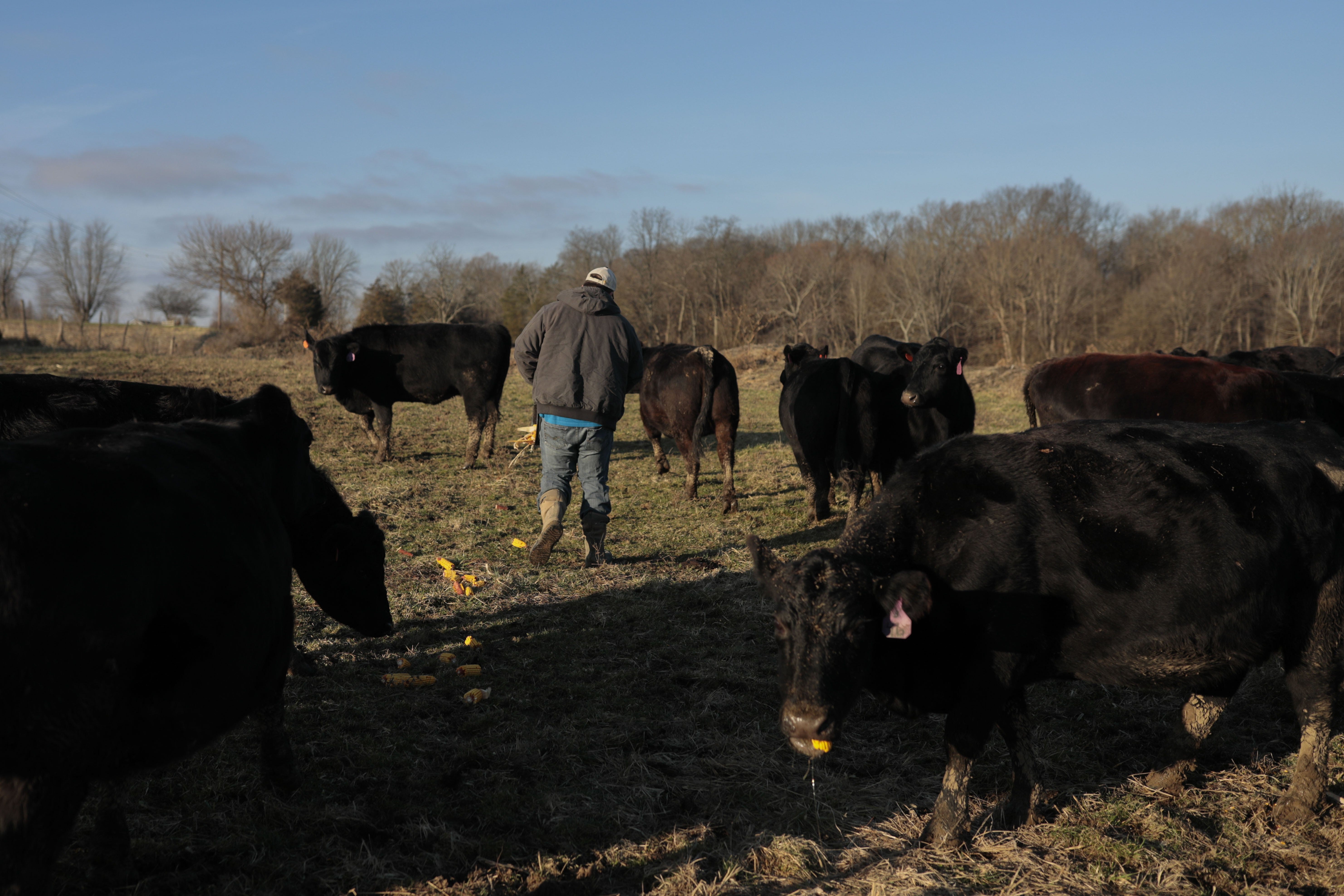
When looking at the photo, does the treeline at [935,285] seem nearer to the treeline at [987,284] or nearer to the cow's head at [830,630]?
the treeline at [987,284]

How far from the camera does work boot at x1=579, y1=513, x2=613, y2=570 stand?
A: 734 centimetres

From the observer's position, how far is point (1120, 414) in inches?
353

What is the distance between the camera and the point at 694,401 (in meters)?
10.9

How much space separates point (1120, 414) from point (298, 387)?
17611 millimetres

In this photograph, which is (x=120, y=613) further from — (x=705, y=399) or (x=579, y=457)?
(x=705, y=399)

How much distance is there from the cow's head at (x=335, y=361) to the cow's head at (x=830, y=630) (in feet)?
39.2

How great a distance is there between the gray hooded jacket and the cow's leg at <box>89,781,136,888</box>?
14.4 feet

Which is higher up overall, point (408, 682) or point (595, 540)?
point (595, 540)

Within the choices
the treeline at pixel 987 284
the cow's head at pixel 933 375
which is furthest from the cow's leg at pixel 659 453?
the treeline at pixel 987 284

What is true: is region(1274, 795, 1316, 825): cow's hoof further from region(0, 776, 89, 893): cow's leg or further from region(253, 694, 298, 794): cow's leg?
region(0, 776, 89, 893): cow's leg

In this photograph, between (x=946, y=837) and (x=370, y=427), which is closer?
(x=946, y=837)

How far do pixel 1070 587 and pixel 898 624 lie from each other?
34.9 inches

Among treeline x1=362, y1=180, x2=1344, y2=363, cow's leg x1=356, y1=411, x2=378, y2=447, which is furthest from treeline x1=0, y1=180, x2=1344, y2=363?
cow's leg x1=356, y1=411, x2=378, y2=447

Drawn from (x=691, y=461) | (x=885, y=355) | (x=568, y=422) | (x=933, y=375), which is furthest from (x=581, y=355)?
(x=885, y=355)
